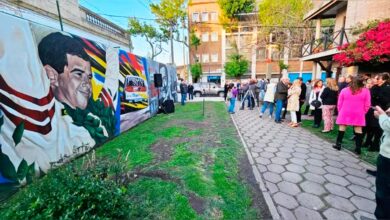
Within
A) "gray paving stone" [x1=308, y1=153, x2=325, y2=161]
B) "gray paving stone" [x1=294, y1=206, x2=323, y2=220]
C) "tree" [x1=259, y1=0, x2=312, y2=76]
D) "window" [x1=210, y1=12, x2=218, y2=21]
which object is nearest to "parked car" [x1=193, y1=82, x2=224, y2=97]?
"tree" [x1=259, y1=0, x2=312, y2=76]

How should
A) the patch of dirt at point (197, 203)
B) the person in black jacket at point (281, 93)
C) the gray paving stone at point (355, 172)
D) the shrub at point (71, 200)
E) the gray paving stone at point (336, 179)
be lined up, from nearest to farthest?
the shrub at point (71, 200)
the patch of dirt at point (197, 203)
the gray paving stone at point (336, 179)
the gray paving stone at point (355, 172)
the person in black jacket at point (281, 93)

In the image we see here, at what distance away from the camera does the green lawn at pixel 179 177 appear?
227 centimetres

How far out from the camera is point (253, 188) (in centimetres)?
287

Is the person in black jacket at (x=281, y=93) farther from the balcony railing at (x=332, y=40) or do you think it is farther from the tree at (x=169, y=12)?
the tree at (x=169, y=12)

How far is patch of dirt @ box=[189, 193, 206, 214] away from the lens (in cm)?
233

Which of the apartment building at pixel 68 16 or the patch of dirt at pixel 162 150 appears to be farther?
the apartment building at pixel 68 16

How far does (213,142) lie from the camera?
498 centimetres

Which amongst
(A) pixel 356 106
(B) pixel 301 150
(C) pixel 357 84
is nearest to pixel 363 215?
(B) pixel 301 150

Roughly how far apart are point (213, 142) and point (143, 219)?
309 centimetres

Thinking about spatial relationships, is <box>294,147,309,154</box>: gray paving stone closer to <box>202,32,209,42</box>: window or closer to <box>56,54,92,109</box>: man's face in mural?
<box>56,54,92,109</box>: man's face in mural

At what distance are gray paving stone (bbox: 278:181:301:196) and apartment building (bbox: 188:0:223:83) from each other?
30636mm

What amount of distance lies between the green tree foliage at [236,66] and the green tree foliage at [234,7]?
21.5ft

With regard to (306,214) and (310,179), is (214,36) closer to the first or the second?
(310,179)

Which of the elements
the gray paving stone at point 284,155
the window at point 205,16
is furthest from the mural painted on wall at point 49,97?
the window at point 205,16
